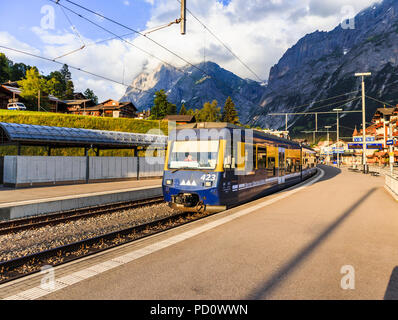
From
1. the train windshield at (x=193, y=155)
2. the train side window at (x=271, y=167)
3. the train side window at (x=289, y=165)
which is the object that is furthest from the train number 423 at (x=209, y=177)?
the train side window at (x=289, y=165)

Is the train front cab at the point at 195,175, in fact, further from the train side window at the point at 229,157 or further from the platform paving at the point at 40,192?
the platform paving at the point at 40,192

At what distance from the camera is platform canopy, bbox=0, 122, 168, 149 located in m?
18.6

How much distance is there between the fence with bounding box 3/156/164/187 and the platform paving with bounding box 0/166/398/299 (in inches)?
586

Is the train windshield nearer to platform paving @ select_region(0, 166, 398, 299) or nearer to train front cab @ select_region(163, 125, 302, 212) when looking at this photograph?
train front cab @ select_region(163, 125, 302, 212)

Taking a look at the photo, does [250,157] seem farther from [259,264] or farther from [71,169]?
[71,169]

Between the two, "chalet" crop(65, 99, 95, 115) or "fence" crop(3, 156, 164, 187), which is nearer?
"fence" crop(3, 156, 164, 187)

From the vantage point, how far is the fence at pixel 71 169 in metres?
18.7

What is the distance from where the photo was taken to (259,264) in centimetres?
543

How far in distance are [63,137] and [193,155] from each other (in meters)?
14.3

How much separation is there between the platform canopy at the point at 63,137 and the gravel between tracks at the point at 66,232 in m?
10.8

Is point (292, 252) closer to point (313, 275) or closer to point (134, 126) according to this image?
point (313, 275)

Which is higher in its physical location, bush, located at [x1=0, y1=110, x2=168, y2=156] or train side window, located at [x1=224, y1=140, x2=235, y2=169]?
bush, located at [x1=0, y1=110, x2=168, y2=156]

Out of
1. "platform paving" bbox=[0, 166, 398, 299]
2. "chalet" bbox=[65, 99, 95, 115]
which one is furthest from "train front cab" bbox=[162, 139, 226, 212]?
"chalet" bbox=[65, 99, 95, 115]

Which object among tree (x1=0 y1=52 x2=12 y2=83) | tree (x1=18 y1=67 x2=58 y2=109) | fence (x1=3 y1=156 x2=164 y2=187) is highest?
tree (x1=0 y1=52 x2=12 y2=83)
